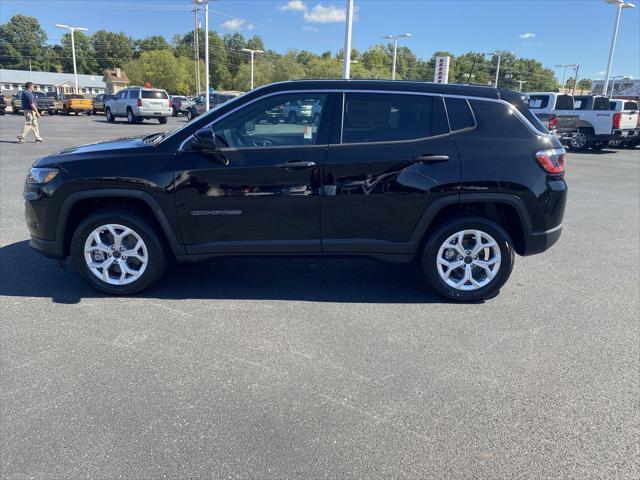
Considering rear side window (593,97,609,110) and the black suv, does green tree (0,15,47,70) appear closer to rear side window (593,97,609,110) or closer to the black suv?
rear side window (593,97,609,110)

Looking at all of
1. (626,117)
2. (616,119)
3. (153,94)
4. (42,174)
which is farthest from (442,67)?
(42,174)

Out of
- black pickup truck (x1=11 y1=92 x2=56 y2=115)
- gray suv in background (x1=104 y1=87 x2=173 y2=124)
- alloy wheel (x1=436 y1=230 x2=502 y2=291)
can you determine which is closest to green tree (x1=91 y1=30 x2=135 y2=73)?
black pickup truck (x1=11 y1=92 x2=56 y2=115)

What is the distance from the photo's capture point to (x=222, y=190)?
4098 millimetres

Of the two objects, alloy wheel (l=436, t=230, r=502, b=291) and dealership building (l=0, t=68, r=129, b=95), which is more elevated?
dealership building (l=0, t=68, r=129, b=95)

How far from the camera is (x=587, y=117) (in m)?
18.6

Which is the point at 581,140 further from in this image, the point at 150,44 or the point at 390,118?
the point at 150,44

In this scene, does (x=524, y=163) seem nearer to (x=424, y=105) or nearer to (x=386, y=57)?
(x=424, y=105)

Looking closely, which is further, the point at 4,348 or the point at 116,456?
the point at 4,348

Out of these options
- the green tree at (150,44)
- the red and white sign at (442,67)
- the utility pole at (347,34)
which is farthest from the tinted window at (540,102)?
the green tree at (150,44)

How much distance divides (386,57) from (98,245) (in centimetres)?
10283

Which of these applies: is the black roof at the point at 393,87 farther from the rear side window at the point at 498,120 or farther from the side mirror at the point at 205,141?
the side mirror at the point at 205,141

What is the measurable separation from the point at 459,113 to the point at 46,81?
4351 inches

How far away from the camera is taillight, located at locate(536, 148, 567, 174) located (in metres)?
4.16

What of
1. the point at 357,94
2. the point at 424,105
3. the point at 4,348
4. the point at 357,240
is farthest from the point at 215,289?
the point at 424,105
